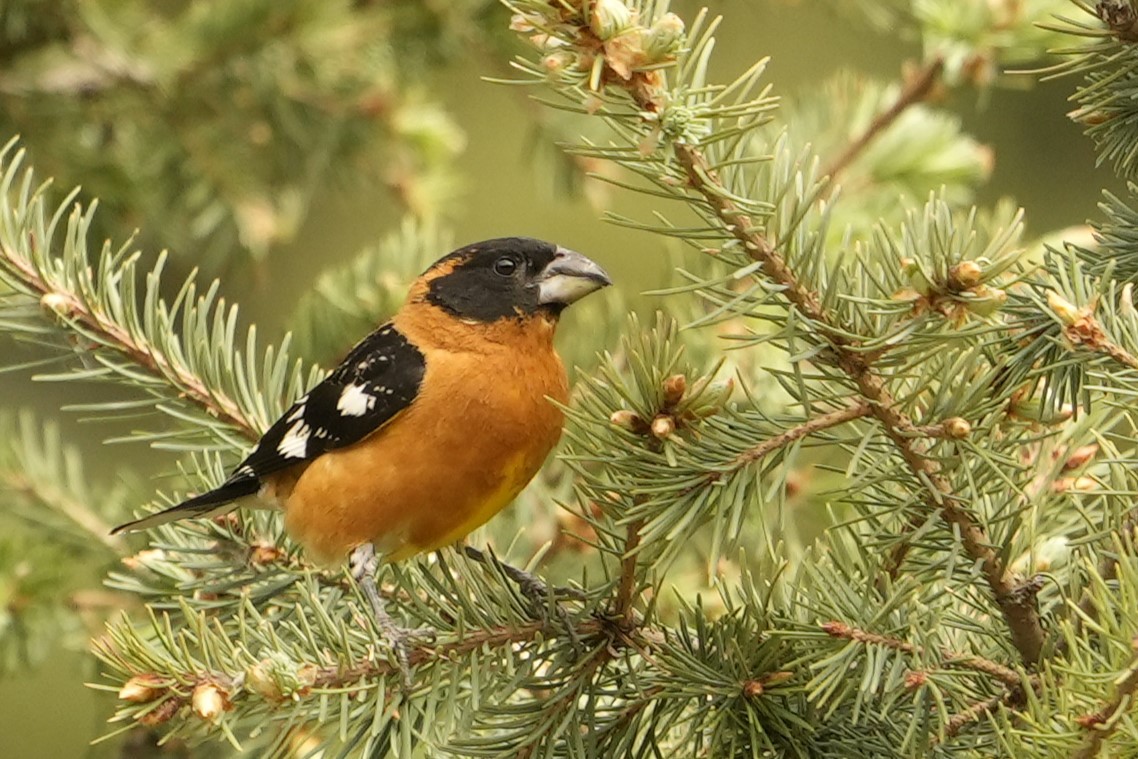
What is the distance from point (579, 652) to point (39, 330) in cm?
92

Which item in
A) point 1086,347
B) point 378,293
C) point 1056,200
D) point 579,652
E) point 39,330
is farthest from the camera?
point 1056,200

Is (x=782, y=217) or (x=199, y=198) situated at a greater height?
(x=782, y=217)

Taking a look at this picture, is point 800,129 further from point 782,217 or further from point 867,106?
point 782,217

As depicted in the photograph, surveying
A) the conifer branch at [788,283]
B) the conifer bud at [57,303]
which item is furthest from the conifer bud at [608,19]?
the conifer bud at [57,303]

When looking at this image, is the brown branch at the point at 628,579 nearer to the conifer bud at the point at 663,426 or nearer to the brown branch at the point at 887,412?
the conifer bud at the point at 663,426

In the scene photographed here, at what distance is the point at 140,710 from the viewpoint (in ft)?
4.42

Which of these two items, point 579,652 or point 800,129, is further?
point 800,129

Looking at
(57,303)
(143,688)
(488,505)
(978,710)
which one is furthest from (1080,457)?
(57,303)

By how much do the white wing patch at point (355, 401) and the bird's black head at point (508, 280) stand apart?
0.82ft

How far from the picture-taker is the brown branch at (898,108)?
2492 millimetres

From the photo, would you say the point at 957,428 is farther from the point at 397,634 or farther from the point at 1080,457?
the point at 397,634

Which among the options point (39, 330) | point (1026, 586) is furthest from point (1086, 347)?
point (39, 330)

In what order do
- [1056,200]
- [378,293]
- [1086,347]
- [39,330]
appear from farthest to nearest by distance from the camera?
[1056,200] → [378,293] → [39,330] → [1086,347]

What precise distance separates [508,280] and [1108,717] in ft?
5.37
